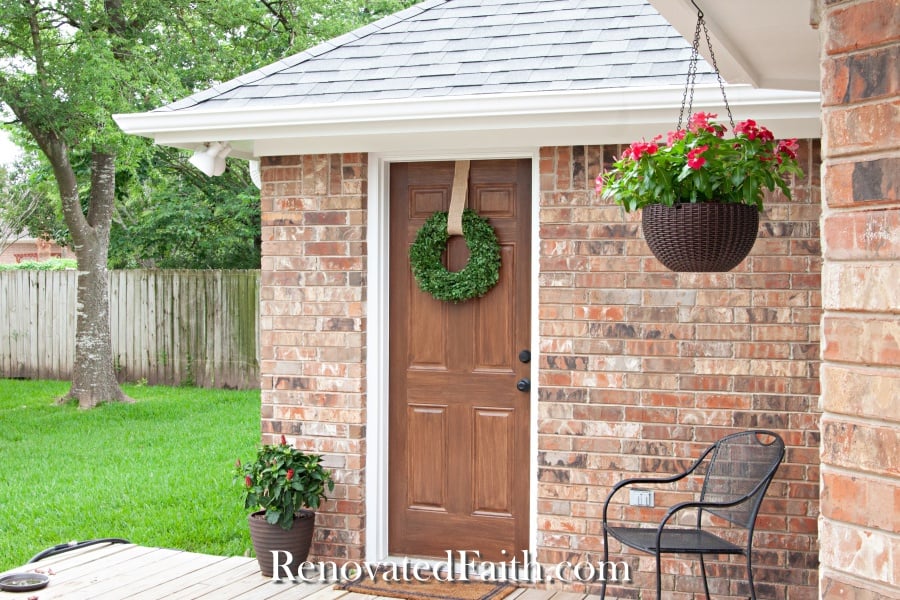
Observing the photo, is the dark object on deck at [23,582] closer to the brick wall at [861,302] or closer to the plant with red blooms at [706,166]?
the plant with red blooms at [706,166]

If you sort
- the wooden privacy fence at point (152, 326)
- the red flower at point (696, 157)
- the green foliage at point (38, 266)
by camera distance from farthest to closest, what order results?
the green foliage at point (38, 266)
the wooden privacy fence at point (152, 326)
the red flower at point (696, 157)

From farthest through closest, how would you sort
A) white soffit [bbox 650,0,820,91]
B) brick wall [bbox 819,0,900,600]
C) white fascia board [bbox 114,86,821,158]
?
white fascia board [bbox 114,86,821,158]
white soffit [bbox 650,0,820,91]
brick wall [bbox 819,0,900,600]

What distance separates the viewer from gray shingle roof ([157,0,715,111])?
470cm

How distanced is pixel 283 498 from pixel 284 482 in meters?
0.08

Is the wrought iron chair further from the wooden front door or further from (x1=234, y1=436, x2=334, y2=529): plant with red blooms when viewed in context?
(x1=234, y1=436, x2=334, y2=529): plant with red blooms

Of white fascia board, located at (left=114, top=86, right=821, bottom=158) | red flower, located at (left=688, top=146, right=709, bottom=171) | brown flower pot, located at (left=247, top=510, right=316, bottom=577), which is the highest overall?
white fascia board, located at (left=114, top=86, right=821, bottom=158)

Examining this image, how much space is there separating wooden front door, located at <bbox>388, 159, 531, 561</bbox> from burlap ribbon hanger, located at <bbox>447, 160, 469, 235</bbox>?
6 cm

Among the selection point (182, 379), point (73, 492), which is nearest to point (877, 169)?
point (73, 492)

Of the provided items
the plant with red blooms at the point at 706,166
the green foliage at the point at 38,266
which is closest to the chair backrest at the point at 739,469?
the plant with red blooms at the point at 706,166

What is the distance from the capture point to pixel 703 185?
3.51m

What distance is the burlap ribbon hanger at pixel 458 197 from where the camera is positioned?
5.22 m

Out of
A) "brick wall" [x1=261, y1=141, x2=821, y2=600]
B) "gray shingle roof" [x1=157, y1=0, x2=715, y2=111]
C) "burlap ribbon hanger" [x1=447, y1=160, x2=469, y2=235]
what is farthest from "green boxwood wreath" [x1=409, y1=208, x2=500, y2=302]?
"gray shingle roof" [x1=157, y1=0, x2=715, y2=111]

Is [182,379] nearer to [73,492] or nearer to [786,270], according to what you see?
[73,492]

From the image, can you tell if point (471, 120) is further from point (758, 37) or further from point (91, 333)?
point (91, 333)
